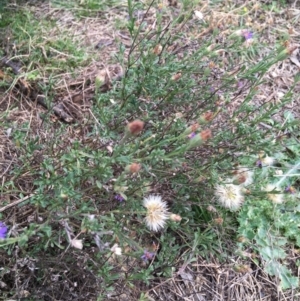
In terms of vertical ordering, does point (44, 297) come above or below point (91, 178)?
below

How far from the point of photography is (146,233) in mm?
2092

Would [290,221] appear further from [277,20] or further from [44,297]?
[277,20]

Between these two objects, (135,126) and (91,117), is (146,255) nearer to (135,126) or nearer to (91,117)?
(135,126)

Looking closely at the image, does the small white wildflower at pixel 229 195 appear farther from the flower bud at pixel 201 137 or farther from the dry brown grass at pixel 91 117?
the flower bud at pixel 201 137

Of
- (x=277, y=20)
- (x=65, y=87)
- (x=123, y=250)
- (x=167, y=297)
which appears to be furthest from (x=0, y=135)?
(x=277, y=20)

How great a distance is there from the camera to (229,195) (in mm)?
1989

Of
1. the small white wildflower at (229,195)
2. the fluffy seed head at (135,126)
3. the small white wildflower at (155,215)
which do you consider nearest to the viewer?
the fluffy seed head at (135,126)

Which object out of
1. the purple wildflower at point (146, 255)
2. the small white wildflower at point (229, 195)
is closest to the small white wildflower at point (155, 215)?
the purple wildflower at point (146, 255)

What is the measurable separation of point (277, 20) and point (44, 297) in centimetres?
234

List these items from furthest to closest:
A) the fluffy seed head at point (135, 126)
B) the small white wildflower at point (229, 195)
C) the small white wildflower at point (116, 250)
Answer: the small white wildflower at point (229, 195), the small white wildflower at point (116, 250), the fluffy seed head at point (135, 126)

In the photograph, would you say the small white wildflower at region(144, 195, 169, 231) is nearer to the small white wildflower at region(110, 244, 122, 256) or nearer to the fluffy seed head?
the small white wildflower at region(110, 244, 122, 256)

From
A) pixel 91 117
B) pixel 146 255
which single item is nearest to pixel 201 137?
pixel 146 255

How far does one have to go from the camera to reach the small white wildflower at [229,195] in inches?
78.3

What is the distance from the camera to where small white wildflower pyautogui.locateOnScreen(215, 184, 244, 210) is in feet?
6.53
